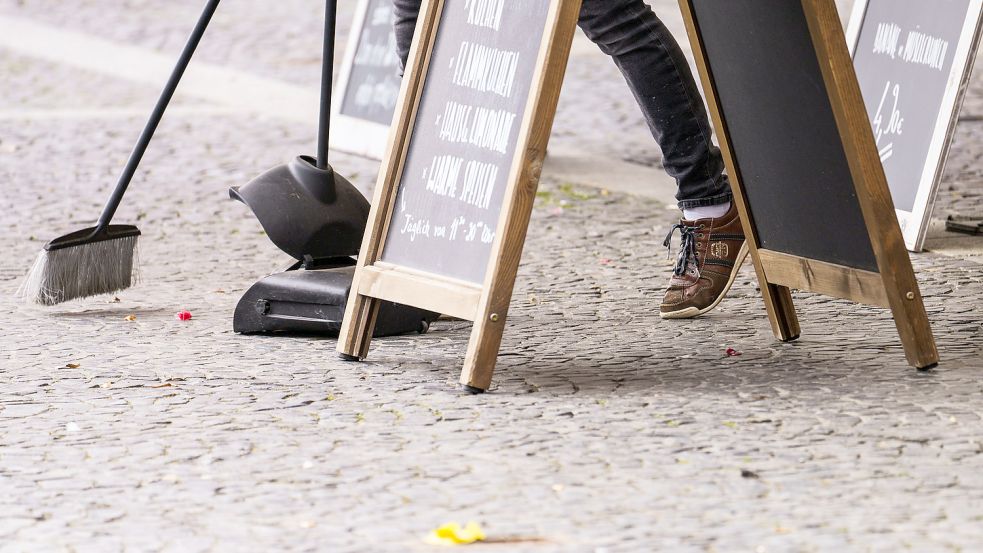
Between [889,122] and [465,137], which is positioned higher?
[889,122]

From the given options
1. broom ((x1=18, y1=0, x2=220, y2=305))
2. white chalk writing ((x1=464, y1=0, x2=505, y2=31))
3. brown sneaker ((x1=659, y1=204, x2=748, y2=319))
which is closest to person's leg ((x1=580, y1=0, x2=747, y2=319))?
brown sneaker ((x1=659, y1=204, x2=748, y2=319))

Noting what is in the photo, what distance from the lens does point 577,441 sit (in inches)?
116

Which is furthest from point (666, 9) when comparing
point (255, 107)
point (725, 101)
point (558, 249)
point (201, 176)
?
point (725, 101)

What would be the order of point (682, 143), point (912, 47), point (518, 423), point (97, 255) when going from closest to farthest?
point (518, 423)
point (682, 143)
point (97, 255)
point (912, 47)

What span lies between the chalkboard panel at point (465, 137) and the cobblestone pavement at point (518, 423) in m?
0.32

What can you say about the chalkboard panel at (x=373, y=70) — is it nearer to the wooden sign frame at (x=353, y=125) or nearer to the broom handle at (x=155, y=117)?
the wooden sign frame at (x=353, y=125)

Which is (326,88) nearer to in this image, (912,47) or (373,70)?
(912,47)

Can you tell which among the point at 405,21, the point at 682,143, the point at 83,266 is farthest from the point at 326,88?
the point at 682,143

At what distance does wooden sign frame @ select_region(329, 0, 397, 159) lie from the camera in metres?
6.97

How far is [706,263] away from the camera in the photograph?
160 inches

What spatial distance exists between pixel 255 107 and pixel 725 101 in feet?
16.8

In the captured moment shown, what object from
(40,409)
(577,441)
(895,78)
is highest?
(895,78)

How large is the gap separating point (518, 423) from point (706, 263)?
1.19 metres

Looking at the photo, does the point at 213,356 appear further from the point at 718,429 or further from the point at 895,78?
the point at 895,78
